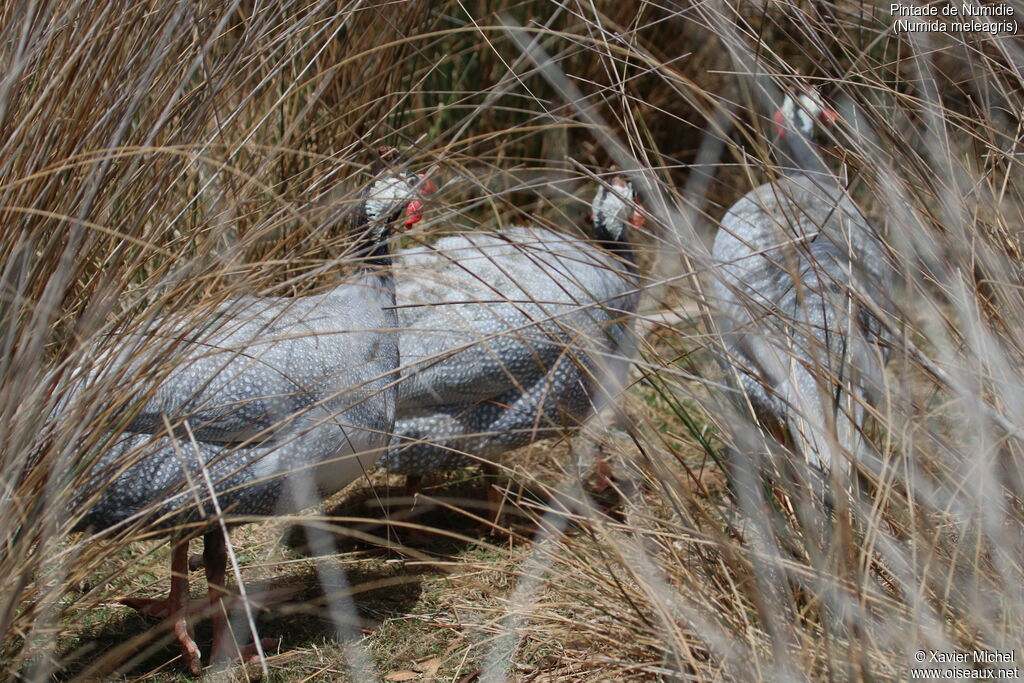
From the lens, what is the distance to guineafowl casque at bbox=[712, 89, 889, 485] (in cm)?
152

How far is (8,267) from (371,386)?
32.9 inches

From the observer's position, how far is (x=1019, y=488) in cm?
157

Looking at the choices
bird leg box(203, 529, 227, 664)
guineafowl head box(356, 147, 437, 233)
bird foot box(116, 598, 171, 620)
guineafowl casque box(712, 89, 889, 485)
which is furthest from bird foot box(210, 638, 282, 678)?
guineafowl casque box(712, 89, 889, 485)

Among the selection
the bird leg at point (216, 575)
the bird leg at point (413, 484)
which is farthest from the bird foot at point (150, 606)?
the bird leg at point (413, 484)

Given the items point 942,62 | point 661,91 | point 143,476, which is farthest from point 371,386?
point 661,91

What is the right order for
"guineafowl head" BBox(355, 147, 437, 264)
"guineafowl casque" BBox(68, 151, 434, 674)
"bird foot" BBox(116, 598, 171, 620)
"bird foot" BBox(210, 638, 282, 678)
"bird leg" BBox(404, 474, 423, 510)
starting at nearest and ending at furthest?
1. "guineafowl casque" BBox(68, 151, 434, 674)
2. "guineafowl head" BBox(355, 147, 437, 264)
3. "bird foot" BBox(210, 638, 282, 678)
4. "bird foot" BBox(116, 598, 171, 620)
5. "bird leg" BBox(404, 474, 423, 510)

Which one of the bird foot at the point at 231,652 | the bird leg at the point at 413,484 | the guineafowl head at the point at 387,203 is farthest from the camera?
the bird leg at the point at 413,484

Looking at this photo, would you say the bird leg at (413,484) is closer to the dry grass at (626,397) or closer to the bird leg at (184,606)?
the dry grass at (626,397)

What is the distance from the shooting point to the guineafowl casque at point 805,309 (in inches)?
59.9

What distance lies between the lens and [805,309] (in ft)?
4.75

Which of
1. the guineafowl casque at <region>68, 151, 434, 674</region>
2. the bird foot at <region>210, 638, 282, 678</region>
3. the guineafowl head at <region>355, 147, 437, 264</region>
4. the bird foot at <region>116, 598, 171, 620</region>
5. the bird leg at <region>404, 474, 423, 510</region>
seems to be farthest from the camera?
the bird leg at <region>404, 474, 423, 510</region>

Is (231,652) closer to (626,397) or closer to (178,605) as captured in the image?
(178,605)

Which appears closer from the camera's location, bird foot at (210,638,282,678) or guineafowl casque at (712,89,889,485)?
guineafowl casque at (712,89,889,485)

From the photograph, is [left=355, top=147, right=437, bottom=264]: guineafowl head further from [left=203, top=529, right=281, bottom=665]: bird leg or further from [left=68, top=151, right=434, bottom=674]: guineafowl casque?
[left=203, top=529, right=281, bottom=665]: bird leg
